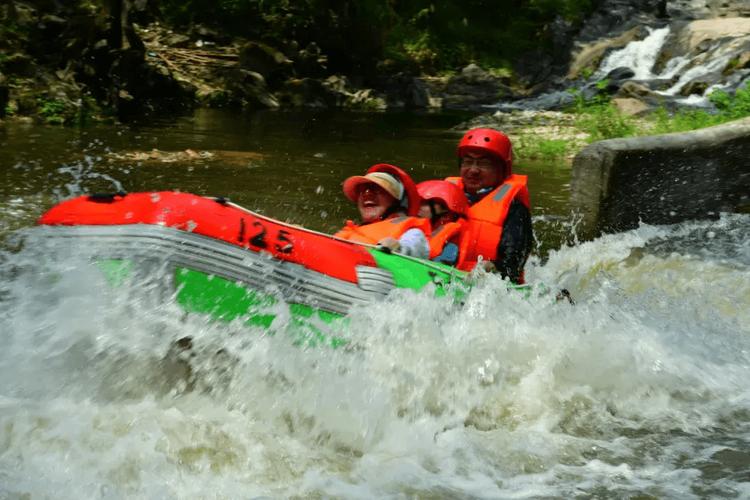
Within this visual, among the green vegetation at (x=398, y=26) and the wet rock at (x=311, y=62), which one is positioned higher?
the green vegetation at (x=398, y=26)

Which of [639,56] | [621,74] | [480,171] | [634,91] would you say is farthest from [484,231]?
[639,56]

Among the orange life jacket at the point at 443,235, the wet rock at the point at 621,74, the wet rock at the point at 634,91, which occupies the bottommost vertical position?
the orange life jacket at the point at 443,235

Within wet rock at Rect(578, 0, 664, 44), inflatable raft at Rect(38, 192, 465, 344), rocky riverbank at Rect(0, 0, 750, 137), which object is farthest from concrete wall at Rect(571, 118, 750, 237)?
wet rock at Rect(578, 0, 664, 44)

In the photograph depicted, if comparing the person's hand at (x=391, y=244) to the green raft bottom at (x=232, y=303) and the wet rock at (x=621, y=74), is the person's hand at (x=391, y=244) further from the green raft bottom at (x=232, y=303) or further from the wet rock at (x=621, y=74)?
the wet rock at (x=621, y=74)

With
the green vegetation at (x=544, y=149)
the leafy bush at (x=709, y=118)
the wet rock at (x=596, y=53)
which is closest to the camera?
the leafy bush at (x=709, y=118)

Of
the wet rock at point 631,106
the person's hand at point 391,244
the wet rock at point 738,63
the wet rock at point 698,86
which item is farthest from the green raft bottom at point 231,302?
the wet rock at point 738,63

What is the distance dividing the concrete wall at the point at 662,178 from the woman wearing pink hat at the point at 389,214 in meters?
2.55

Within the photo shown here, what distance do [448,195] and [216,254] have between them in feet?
5.62

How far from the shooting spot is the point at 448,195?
4.92m

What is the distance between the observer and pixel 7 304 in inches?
161

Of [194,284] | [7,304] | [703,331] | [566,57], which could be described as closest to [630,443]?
[703,331]

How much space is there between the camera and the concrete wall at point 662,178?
22.2 feet

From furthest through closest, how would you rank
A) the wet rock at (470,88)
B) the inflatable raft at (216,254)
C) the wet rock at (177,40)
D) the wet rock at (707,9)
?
the wet rock at (707,9)
the wet rock at (470,88)
the wet rock at (177,40)
the inflatable raft at (216,254)

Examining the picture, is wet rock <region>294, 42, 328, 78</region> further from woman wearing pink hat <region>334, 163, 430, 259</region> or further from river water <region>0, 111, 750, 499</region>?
woman wearing pink hat <region>334, 163, 430, 259</region>
